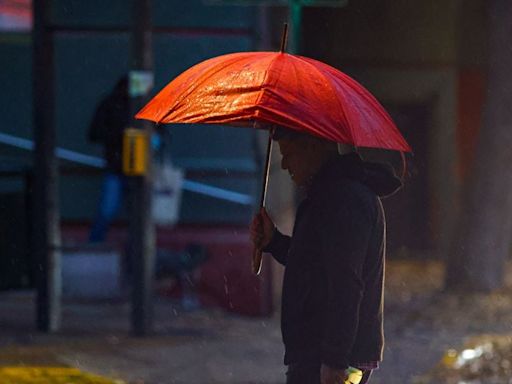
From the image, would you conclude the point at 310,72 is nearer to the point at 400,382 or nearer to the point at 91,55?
the point at 400,382

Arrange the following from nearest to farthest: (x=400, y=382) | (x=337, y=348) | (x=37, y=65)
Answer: (x=337, y=348), (x=400, y=382), (x=37, y=65)

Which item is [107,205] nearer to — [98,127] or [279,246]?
[98,127]

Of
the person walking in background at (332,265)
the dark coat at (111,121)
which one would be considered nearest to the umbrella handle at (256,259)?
the person walking in background at (332,265)

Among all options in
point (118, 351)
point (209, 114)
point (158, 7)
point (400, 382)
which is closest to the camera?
point (209, 114)

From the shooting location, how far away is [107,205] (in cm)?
1297

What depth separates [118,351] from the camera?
34.0 ft

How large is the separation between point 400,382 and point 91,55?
17.5ft

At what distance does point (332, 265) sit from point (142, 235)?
249 inches

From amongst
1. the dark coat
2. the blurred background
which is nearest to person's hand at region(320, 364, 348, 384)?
the blurred background

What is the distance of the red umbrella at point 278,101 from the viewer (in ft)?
16.4

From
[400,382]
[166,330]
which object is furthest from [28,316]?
[400,382]

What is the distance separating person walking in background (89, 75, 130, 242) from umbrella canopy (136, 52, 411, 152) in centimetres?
678

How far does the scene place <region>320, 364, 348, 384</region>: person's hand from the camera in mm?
4812

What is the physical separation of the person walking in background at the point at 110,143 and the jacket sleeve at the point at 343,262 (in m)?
7.35
